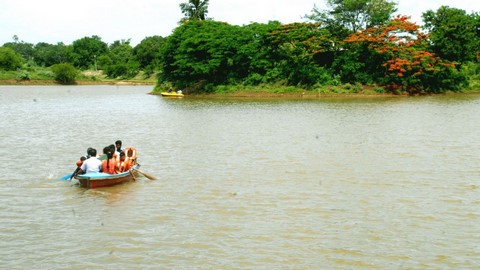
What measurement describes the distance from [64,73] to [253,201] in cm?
8454

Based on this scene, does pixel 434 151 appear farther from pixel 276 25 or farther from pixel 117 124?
pixel 276 25

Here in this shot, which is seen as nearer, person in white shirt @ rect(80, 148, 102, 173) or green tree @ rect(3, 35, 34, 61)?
person in white shirt @ rect(80, 148, 102, 173)

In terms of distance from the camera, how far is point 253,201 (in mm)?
12797

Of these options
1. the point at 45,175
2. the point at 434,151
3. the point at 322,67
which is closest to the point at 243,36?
the point at 322,67

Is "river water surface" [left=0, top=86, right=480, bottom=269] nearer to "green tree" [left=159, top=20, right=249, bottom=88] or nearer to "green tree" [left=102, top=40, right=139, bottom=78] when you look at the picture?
"green tree" [left=159, top=20, right=249, bottom=88]

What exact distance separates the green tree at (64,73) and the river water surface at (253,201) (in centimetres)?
6830

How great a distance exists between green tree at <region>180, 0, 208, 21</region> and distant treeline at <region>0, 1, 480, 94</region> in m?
9.45

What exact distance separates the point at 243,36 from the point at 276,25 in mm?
3467

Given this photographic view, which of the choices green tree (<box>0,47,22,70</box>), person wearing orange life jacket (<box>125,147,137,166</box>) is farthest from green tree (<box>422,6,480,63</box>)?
green tree (<box>0,47,22,70</box>)

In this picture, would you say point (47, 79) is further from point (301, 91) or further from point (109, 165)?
point (109, 165)

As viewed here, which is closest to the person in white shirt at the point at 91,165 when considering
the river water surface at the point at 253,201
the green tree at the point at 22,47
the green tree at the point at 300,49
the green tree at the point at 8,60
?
the river water surface at the point at 253,201

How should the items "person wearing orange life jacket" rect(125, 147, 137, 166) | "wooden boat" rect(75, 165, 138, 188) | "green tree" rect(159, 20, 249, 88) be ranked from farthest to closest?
"green tree" rect(159, 20, 249, 88) < "person wearing orange life jacket" rect(125, 147, 137, 166) < "wooden boat" rect(75, 165, 138, 188)

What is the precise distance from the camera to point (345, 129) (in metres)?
25.4

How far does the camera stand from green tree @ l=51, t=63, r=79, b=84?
296ft
